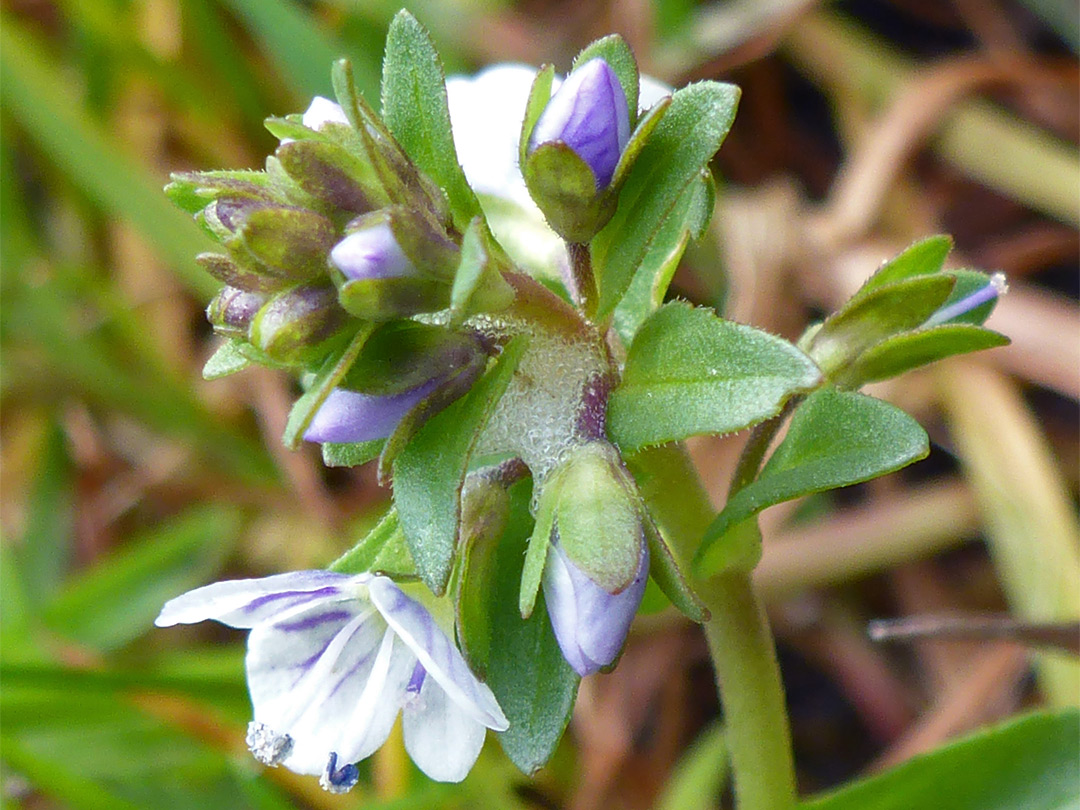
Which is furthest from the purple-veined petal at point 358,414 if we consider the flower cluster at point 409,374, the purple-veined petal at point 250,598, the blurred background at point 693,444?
the blurred background at point 693,444

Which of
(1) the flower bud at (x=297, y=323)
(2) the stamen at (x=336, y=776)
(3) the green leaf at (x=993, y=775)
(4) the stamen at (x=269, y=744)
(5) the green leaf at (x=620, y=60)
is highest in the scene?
(5) the green leaf at (x=620, y=60)

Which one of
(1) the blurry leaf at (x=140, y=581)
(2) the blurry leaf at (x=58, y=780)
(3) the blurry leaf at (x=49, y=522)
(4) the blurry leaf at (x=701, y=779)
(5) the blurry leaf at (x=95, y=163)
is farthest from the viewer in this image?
(5) the blurry leaf at (x=95, y=163)

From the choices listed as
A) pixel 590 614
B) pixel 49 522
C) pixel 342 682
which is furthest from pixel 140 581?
pixel 590 614

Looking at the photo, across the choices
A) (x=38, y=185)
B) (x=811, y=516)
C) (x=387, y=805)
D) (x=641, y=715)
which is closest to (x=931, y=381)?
(x=811, y=516)

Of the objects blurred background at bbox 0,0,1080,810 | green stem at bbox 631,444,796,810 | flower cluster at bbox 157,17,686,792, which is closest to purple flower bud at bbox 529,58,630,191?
flower cluster at bbox 157,17,686,792

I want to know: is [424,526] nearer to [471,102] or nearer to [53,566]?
[471,102]

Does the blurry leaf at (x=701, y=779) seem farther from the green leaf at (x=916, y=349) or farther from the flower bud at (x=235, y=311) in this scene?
the flower bud at (x=235, y=311)

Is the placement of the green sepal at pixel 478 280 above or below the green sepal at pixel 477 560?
above

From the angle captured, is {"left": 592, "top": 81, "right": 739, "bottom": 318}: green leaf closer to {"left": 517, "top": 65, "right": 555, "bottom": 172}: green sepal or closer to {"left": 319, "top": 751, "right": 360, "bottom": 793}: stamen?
{"left": 517, "top": 65, "right": 555, "bottom": 172}: green sepal
